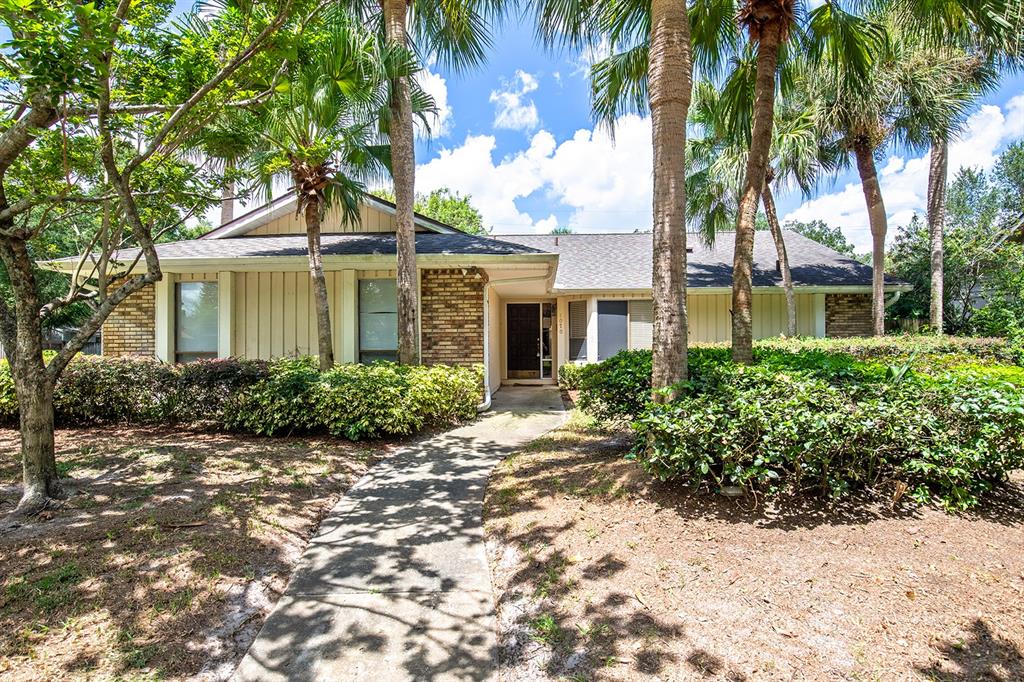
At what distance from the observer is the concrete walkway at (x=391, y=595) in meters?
2.50

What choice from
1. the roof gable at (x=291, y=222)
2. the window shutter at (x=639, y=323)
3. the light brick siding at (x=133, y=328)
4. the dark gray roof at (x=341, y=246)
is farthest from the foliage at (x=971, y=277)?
the light brick siding at (x=133, y=328)

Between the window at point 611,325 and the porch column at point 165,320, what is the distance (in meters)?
9.83

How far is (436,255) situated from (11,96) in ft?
17.6

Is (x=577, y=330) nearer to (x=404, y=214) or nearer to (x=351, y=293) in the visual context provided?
(x=351, y=293)

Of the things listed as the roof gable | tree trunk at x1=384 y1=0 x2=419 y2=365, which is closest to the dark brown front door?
the roof gable

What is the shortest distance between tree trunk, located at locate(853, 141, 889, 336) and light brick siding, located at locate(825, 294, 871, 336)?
204mm

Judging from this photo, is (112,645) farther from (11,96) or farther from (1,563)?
(11,96)

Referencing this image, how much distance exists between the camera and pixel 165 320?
9703 mm

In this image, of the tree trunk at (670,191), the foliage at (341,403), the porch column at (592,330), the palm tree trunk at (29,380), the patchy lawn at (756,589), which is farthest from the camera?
the porch column at (592,330)

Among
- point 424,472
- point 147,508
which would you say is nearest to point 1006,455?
point 424,472

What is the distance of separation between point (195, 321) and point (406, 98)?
6315 millimetres

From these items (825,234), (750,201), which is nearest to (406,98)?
(750,201)

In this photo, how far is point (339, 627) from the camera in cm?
279

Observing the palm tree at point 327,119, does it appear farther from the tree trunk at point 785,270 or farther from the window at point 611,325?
the tree trunk at point 785,270
